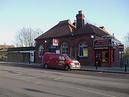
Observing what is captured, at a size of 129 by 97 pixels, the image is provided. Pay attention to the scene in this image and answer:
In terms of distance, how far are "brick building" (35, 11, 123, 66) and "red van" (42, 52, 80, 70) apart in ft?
26.9

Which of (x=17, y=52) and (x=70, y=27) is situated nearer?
(x=70, y=27)

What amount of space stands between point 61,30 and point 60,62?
16.9 m

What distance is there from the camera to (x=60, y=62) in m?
34.8


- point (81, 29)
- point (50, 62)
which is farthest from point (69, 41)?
point (50, 62)

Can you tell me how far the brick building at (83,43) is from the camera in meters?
41.9

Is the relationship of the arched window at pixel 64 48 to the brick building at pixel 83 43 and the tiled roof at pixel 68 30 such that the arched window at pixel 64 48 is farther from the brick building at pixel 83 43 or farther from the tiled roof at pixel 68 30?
the tiled roof at pixel 68 30

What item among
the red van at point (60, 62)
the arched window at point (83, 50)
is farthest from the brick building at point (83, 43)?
the red van at point (60, 62)

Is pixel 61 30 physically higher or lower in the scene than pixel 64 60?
higher

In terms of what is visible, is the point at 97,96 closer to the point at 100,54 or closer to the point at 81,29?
the point at 100,54

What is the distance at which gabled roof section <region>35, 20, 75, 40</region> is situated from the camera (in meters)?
49.2

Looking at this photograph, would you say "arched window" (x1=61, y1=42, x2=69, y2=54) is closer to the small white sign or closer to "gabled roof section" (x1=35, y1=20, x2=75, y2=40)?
the small white sign

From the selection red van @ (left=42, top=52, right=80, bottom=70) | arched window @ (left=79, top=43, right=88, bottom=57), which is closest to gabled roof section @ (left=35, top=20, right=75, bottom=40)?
arched window @ (left=79, top=43, right=88, bottom=57)

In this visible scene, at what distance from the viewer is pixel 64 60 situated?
34.6 metres

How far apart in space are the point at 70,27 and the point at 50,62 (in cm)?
1531
